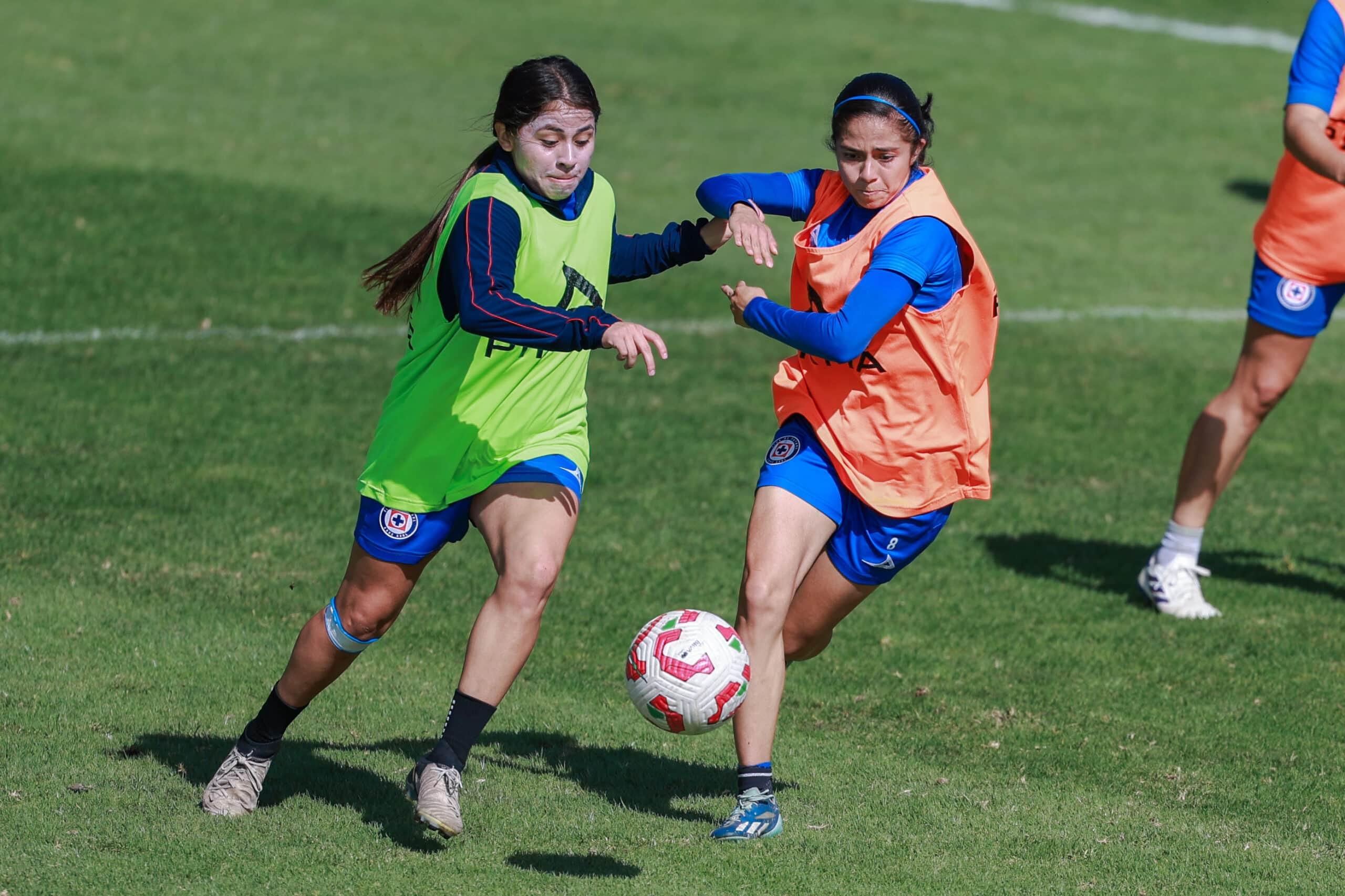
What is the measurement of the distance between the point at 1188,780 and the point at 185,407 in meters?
6.78

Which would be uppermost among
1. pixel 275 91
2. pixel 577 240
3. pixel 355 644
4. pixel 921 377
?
pixel 577 240

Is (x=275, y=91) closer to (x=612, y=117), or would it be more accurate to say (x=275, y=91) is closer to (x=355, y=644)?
(x=612, y=117)

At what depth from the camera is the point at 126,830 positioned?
5047 millimetres

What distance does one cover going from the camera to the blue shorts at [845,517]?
5.38 m

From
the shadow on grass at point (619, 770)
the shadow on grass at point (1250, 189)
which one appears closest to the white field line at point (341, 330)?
the shadow on grass at point (1250, 189)

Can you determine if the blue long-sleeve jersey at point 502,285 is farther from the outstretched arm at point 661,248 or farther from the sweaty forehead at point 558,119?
the outstretched arm at point 661,248

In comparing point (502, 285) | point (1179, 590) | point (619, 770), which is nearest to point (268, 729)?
point (619, 770)

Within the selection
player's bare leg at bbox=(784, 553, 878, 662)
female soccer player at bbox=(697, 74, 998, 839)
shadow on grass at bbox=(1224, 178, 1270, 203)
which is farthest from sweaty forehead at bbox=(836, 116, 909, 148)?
shadow on grass at bbox=(1224, 178, 1270, 203)

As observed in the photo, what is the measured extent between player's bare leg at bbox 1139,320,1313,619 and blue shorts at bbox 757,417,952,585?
2.89m

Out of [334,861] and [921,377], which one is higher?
[921,377]

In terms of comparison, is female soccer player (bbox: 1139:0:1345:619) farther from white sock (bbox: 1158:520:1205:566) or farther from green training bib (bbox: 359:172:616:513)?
green training bib (bbox: 359:172:616:513)

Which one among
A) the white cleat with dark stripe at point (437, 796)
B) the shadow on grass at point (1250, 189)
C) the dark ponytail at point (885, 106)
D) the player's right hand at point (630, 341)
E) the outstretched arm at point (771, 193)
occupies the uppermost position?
the dark ponytail at point (885, 106)

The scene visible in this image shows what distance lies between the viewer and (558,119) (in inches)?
197

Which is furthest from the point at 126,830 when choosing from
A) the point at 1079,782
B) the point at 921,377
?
the point at 1079,782
